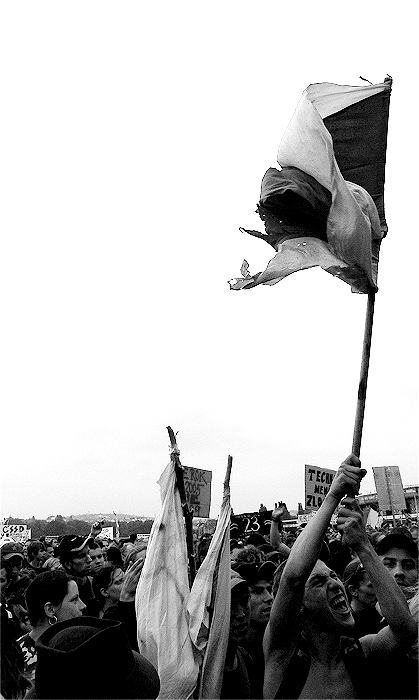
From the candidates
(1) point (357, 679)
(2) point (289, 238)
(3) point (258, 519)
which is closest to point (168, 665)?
(1) point (357, 679)

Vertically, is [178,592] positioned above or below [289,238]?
below

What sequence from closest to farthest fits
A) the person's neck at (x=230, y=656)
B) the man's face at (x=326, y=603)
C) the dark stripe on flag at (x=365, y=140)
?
the man's face at (x=326, y=603) < the person's neck at (x=230, y=656) < the dark stripe on flag at (x=365, y=140)

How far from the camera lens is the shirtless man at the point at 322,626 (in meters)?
2.63

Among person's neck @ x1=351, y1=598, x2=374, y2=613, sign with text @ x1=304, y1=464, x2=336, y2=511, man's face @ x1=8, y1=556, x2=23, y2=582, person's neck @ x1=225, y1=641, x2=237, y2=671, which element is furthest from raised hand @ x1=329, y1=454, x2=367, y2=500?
sign with text @ x1=304, y1=464, x2=336, y2=511

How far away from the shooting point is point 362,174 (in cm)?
392

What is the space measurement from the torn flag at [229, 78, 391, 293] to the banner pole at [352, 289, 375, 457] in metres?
0.11

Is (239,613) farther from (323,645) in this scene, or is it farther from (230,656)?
(323,645)

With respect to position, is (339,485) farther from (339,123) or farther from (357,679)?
(339,123)

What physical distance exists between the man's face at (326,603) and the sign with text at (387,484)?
320 inches

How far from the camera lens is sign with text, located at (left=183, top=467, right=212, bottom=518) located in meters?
7.11

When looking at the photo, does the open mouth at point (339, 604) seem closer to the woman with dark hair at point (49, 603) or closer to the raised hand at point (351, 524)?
the raised hand at point (351, 524)

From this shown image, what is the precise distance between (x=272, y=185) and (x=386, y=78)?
1.14m

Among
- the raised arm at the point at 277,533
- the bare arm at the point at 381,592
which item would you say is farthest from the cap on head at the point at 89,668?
the raised arm at the point at 277,533

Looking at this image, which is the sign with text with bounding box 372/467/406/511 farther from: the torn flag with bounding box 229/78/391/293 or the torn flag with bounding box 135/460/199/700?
the torn flag with bounding box 135/460/199/700
